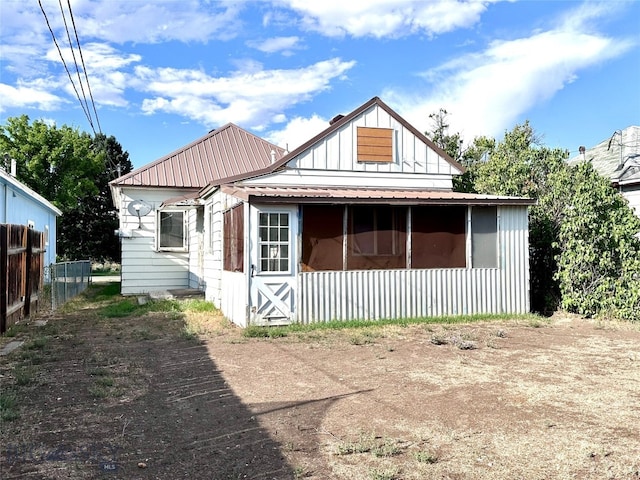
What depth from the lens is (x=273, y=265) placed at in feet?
31.3

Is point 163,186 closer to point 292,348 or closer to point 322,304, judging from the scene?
point 322,304

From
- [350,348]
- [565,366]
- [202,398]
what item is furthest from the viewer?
[350,348]

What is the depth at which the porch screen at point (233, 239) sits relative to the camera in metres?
9.64

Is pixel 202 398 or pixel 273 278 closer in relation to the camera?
pixel 202 398

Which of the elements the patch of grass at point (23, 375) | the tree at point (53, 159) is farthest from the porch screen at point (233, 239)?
the tree at point (53, 159)

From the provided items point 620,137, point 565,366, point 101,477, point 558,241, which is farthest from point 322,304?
point 620,137

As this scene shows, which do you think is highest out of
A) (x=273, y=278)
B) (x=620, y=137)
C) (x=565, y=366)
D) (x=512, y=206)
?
(x=620, y=137)

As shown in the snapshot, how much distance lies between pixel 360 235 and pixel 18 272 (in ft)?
20.7

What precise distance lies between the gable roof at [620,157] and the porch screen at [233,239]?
9.92 metres

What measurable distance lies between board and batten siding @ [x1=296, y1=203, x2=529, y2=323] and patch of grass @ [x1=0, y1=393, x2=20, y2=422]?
17.0 feet

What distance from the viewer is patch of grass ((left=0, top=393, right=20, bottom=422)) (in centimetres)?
450

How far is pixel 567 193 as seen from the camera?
11.6m

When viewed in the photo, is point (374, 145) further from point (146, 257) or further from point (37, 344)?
point (37, 344)

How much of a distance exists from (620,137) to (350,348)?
1339 cm
